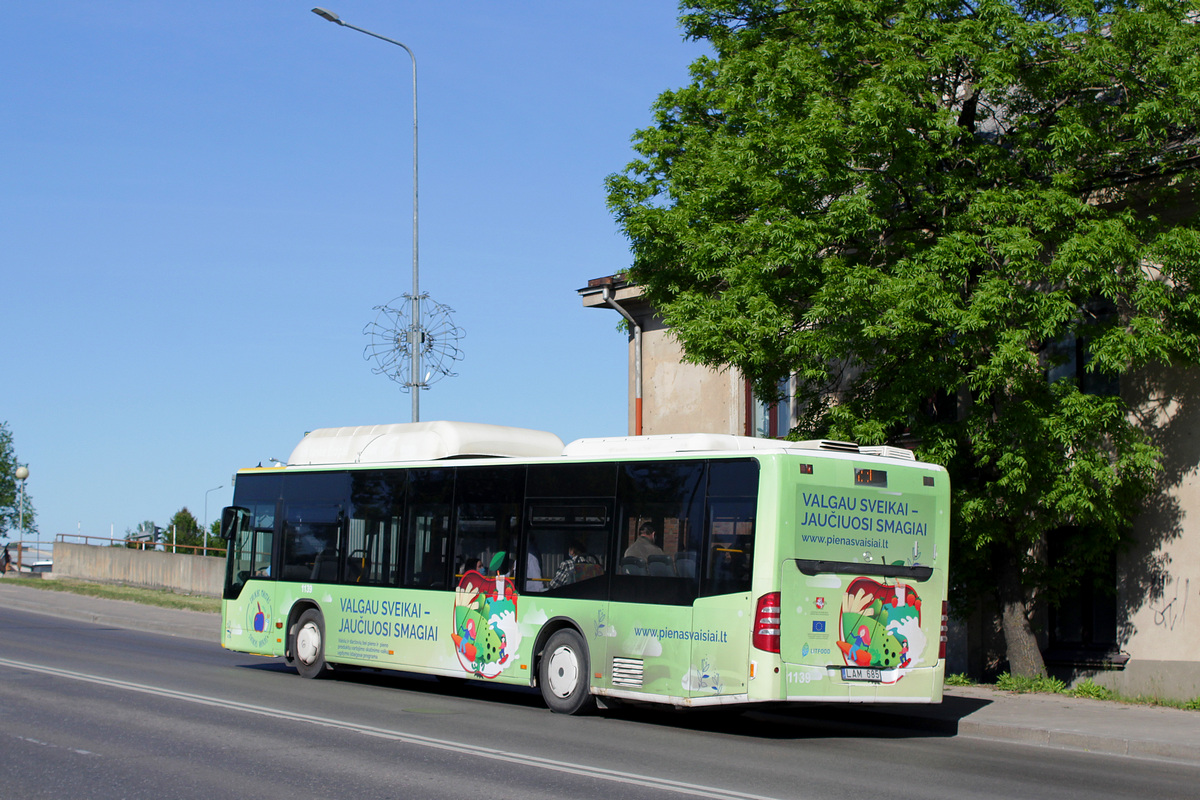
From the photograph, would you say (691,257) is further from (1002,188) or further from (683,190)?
(1002,188)

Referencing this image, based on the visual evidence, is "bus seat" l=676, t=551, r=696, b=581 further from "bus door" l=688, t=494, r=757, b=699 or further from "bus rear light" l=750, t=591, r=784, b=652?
"bus rear light" l=750, t=591, r=784, b=652

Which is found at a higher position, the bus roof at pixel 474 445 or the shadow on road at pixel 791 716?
the bus roof at pixel 474 445

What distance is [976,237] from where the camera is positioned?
48.1 feet

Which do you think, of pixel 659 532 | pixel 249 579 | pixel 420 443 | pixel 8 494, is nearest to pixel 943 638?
pixel 659 532

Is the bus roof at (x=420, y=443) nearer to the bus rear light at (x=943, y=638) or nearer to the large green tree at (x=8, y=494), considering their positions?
the bus rear light at (x=943, y=638)

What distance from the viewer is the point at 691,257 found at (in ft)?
55.1

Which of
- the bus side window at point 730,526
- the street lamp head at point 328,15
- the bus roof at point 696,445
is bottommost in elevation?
the bus side window at point 730,526

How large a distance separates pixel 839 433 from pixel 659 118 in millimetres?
6267

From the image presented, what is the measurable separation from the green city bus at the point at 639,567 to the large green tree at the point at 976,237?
8.59 ft

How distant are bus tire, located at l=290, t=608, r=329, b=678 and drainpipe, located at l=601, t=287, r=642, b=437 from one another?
10417 mm

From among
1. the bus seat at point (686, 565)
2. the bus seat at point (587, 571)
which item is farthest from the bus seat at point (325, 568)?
the bus seat at point (686, 565)

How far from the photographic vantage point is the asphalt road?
27.3 ft

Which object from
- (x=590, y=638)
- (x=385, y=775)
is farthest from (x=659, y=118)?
(x=385, y=775)

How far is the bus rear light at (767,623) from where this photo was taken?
36.5ft
